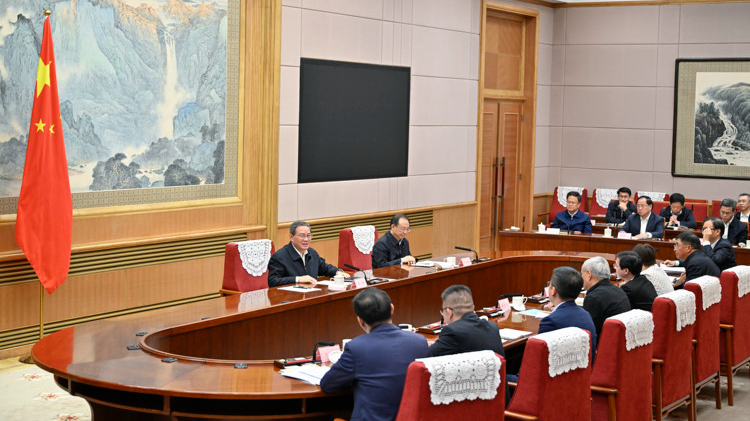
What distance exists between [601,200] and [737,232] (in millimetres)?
3773

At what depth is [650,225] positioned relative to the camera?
9891mm

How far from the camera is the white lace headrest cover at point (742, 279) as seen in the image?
6242 mm

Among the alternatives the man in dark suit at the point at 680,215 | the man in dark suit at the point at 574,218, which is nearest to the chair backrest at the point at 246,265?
the man in dark suit at the point at 574,218

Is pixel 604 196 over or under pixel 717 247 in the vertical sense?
over

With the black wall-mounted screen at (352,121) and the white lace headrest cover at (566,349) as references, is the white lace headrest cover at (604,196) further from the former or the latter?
the white lace headrest cover at (566,349)

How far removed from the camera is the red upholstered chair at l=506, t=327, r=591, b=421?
3.97 meters

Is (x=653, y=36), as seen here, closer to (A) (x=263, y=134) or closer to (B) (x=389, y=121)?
(B) (x=389, y=121)

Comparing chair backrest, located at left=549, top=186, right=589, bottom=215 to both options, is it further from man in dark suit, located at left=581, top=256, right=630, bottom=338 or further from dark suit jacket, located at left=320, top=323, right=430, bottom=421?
dark suit jacket, located at left=320, top=323, right=430, bottom=421

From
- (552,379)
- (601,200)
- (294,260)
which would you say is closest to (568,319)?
(552,379)

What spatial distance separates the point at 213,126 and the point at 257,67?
0.76 m

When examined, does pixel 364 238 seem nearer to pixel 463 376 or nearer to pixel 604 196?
pixel 463 376

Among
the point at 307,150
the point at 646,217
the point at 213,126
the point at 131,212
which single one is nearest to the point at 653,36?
the point at 646,217

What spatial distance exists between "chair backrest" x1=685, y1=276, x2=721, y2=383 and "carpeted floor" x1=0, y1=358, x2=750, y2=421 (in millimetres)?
273

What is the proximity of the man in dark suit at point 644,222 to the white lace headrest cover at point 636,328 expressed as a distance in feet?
16.8
